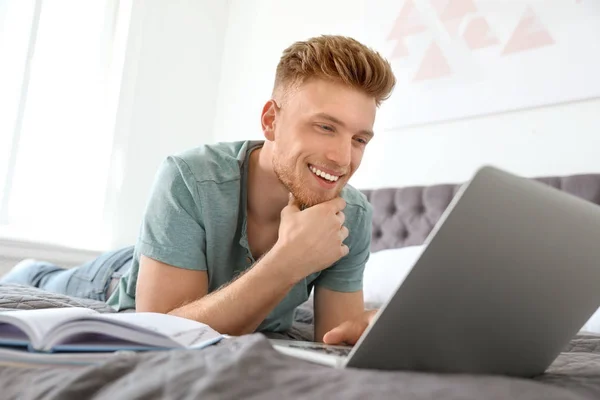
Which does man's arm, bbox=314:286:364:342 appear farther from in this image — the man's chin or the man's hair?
the man's hair

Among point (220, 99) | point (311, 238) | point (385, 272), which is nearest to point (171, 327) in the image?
point (311, 238)

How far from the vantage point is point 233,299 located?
3.79ft

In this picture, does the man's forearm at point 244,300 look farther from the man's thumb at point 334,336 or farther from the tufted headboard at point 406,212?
the tufted headboard at point 406,212

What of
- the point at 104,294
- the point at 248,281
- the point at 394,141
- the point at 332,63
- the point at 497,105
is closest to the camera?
the point at 248,281

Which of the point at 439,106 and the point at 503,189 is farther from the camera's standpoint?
the point at 439,106

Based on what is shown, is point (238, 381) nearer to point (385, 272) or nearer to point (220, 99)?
point (385, 272)

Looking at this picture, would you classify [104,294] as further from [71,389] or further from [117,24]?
[117,24]

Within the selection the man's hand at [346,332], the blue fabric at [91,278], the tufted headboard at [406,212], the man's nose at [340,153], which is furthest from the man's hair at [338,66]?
the blue fabric at [91,278]

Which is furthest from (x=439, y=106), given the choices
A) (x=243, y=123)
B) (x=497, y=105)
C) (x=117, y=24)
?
(x=117, y=24)

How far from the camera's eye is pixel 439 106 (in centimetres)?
268

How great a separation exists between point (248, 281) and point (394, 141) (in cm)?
188

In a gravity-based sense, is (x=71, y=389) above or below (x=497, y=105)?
below

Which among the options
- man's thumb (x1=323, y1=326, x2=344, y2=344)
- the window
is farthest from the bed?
the window

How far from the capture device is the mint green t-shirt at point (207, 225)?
1.35m
